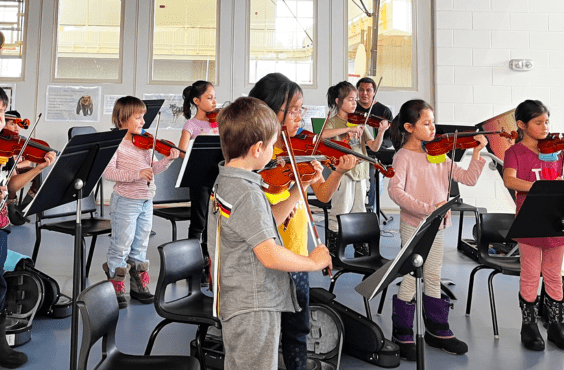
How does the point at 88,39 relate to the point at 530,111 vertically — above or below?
above

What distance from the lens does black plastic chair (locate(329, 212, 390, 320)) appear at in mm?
3035

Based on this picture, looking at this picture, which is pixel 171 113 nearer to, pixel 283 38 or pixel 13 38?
pixel 283 38

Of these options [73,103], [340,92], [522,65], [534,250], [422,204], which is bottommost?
[534,250]

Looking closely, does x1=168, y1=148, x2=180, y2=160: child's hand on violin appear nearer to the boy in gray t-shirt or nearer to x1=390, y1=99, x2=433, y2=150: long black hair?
x1=390, y1=99, x2=433, y2=150: long black hair

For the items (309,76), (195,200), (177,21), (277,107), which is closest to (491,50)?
(309,76)

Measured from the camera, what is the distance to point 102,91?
6883 millimetres

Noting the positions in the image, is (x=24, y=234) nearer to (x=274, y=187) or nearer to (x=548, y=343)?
(x=274, y=187)

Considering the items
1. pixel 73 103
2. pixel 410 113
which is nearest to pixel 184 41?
pixel 73 103

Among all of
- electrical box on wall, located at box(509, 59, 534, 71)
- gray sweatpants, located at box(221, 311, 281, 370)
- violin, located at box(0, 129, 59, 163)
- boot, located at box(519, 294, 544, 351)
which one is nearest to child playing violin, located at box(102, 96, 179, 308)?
violin, located at box(0, 129, 59, 163)

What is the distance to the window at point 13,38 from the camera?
22.5ft

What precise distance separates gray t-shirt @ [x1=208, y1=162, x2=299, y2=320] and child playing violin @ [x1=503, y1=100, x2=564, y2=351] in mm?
1740

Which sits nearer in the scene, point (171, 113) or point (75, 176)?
point (75, 176)

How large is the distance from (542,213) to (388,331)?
3.35 feet

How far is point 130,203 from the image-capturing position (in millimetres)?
3324
